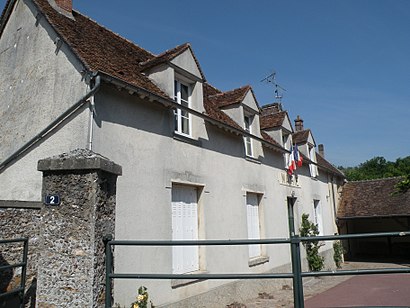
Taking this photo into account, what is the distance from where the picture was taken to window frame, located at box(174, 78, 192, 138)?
8414 mm

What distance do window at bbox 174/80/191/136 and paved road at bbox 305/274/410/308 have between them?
576 centimetres

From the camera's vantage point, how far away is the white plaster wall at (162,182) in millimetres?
6324

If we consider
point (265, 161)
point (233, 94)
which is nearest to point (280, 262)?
point (265, 161)

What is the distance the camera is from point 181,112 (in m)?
8.65

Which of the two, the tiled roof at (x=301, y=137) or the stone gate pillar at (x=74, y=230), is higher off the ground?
the tiled roof at (x=301, y=137)

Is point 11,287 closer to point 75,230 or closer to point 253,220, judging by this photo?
point 75,230

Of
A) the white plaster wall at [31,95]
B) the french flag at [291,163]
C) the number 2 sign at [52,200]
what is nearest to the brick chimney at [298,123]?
the french flag at [291,163]

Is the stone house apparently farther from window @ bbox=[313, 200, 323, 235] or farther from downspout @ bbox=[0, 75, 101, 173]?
window @ bbox=[313, 200, 323, 235]

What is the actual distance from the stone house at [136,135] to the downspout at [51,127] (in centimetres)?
2

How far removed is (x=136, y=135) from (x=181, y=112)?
6.44ft

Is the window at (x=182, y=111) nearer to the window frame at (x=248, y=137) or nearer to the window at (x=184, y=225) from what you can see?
the window at (x=184, y=225)

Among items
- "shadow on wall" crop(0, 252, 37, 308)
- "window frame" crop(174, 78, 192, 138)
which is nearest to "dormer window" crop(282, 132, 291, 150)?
"window frame" crop(174, 78, 192, 138)

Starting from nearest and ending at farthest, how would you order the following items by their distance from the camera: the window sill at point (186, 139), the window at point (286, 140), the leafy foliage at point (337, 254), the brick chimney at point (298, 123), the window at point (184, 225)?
the window at point (184, 225)
the window sill at point (186, 139)
the window at point (286, 140)
the leafy foliage at point (337, 254)
the brick chimney at point (298, 123)

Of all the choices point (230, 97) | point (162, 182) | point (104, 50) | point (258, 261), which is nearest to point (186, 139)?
point (162, 182)
